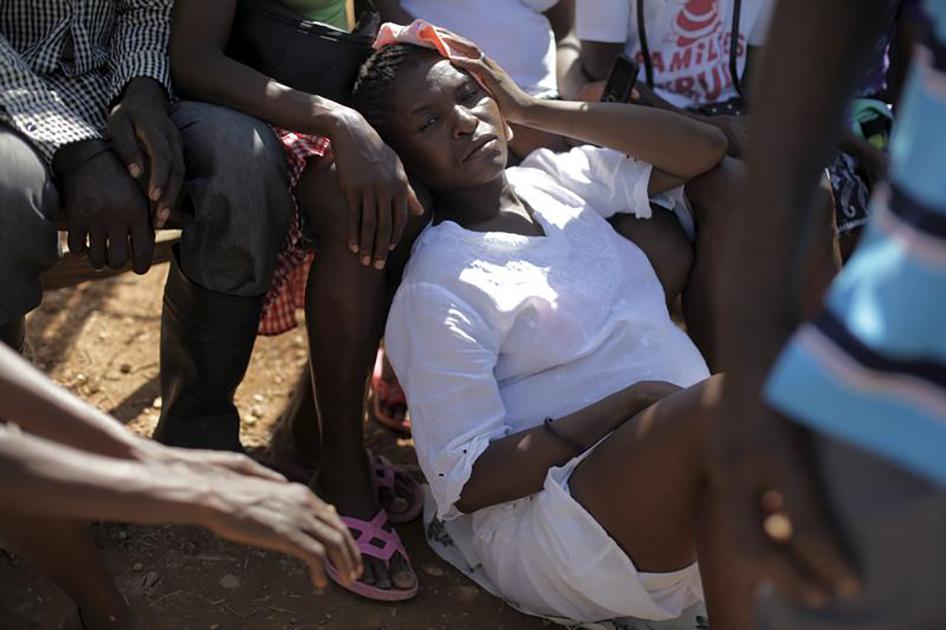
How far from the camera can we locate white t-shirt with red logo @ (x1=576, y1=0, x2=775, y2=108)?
3449 mm

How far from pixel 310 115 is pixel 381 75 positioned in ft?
0.73

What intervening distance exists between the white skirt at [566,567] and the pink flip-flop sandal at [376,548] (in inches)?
9.0

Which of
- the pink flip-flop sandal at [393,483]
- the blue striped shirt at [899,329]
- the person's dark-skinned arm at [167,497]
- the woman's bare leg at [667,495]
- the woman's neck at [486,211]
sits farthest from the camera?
the pink flip-flop sandal at [393,483]

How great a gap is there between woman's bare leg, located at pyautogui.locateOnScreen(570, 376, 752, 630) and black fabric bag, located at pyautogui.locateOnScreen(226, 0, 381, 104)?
116 cm

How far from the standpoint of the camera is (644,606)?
2.41 metres

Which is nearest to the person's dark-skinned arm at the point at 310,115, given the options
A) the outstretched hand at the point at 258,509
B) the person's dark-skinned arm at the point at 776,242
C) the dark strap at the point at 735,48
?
the outstretched hand at the point at 258,509

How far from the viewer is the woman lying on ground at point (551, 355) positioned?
226cm

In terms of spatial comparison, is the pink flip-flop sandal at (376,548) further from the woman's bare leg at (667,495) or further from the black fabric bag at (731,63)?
the black fabric bag at (731,63)

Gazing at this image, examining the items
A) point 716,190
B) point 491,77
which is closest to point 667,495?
point 716,190

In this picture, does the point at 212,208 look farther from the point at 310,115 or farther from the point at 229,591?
the point at 229,591

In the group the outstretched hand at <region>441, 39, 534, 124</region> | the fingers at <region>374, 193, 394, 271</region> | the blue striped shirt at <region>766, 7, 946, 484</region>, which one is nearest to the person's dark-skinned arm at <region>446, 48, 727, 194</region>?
the outstretched hand at <region>441, 39, 534, 124</region>

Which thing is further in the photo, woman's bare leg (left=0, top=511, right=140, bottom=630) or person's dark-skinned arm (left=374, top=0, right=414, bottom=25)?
person's dark-skinned arm (left=374, top=0, right=414, bottom=25)

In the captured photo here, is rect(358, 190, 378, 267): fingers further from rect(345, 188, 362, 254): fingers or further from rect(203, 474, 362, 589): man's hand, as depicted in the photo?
rect(203, 474, 362, 589): man's hand

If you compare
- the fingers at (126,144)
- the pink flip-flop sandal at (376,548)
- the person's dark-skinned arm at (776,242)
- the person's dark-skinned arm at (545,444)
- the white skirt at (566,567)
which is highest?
the person's dark-skinned arm at (776,242)
